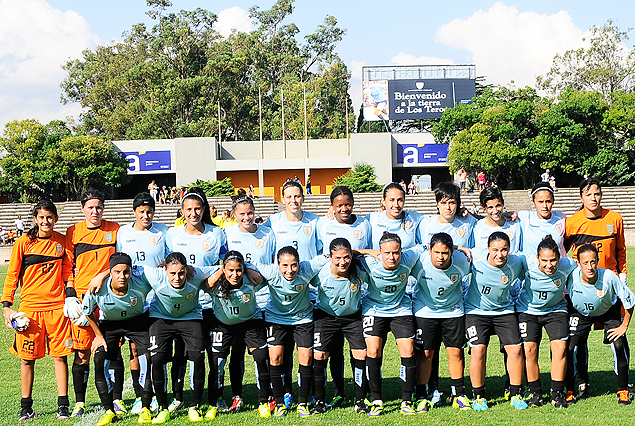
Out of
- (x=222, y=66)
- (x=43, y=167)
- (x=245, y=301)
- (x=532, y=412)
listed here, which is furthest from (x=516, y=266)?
(x=222, y=66)

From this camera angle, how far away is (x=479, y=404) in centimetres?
593

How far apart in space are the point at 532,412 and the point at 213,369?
9.26 feet

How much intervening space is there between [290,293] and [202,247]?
941 mm

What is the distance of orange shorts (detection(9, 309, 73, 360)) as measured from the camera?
236 inches

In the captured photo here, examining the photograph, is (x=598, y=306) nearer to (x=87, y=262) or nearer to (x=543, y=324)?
(x=543, y=324)

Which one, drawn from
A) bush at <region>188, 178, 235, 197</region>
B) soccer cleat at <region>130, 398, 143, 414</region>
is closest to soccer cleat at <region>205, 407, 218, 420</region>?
soccer cleat at <region>130, 398, 143, 414</region>

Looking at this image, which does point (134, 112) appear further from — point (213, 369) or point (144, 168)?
point (213, 369)

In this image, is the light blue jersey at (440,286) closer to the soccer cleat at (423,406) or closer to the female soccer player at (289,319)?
the soccer cleat at (423,406)

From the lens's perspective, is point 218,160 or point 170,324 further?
point 218,160

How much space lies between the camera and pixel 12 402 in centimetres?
661

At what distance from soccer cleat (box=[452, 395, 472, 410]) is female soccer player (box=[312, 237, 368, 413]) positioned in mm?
Answer: 812

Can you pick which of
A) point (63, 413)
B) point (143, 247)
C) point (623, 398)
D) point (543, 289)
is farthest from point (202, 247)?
point (623, 398)

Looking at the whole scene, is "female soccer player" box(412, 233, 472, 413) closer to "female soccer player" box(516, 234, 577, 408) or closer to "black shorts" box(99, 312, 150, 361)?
"female soccer player" box(516, 234, 577, 408)

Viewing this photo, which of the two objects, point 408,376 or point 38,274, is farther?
point 38,274
